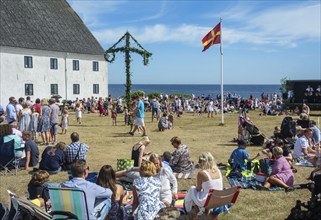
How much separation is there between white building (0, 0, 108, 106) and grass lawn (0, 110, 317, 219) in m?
17.7

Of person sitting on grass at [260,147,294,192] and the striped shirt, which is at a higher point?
the striped shirt

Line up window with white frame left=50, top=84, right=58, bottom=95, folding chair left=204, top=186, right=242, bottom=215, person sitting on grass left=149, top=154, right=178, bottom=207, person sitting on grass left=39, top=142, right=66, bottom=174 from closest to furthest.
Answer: folding chair left=204, top=186, right=242, bottom=215
person sitting on grass left=149, top=154, right=178, bottom=207
person sitting on grass left=39, top=142, right=66, bottom=174
window with white frame left=50, top=84, right=58, bottom=95

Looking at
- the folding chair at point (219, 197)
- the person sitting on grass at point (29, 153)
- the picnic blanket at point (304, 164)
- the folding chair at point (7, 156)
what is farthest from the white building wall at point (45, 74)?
the folding chair at point (219, 197)

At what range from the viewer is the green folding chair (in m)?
5.46

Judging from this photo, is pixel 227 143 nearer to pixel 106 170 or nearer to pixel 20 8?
pixel 106 170

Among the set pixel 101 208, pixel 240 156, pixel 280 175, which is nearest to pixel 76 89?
pixel 240 156

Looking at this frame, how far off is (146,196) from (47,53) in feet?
121

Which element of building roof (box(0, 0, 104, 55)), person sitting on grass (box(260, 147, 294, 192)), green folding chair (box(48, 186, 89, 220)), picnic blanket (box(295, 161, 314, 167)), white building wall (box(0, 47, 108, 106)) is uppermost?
building roof (box(0, 0, 104, 55))

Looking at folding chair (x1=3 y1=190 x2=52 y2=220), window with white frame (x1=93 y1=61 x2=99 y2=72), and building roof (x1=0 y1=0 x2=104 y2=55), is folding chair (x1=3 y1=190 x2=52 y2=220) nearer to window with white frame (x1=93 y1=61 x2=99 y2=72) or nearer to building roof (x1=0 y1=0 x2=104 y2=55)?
building roof (x1=0 y1=0 x2=104 y2=55)

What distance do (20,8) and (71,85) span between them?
10.1 meters

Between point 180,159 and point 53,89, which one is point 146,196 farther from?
point 53,89

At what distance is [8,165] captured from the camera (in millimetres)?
11008

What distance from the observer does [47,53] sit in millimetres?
39938

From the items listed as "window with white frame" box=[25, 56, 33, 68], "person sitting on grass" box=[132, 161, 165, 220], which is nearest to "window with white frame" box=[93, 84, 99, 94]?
"window with white frame" box=[25, 56, 33, 68]
